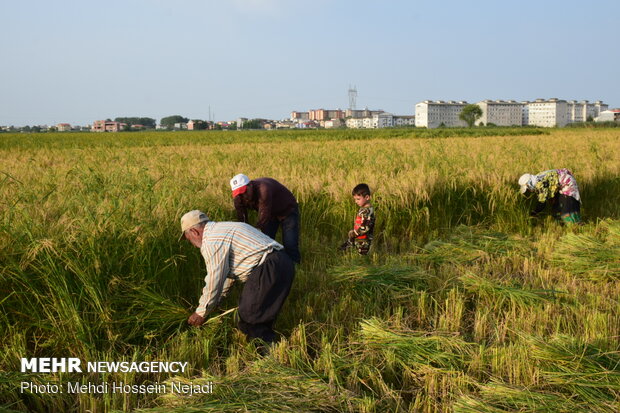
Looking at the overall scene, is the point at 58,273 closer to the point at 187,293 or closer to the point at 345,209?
the point at 187,293

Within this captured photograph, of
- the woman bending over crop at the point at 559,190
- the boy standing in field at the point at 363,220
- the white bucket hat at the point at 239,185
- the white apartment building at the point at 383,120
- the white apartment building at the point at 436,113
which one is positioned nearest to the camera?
the white bucket hat at the point at 239,185

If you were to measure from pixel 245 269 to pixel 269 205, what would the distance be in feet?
5.00

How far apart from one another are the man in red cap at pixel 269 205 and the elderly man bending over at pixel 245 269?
131cm

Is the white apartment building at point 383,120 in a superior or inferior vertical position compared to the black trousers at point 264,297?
superior

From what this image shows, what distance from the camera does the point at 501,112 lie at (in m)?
153

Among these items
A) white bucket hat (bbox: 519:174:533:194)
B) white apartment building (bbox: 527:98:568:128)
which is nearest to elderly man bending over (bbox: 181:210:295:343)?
white bucket hat (bbox: 519:174:533:194)

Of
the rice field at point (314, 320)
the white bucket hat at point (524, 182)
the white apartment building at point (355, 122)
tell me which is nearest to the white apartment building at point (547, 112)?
the white apartment building at point (355, 122)

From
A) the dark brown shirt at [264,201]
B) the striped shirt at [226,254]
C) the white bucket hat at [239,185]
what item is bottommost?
the striped shirt at [226,254]

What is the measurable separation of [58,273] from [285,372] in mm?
1742

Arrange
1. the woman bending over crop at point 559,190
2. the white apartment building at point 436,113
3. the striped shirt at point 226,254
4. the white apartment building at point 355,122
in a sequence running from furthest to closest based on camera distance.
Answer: the white apartment building at point 355,122
the white apartment building at point 436,113
the woman bending over crop at point 559,190
the striped shirt at point 226,254

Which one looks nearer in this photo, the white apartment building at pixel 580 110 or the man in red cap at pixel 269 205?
the man in red cap at pixel 269 205

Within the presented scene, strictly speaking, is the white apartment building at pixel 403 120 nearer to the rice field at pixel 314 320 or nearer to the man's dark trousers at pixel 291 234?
the man's dark trousers at pixel 291 234

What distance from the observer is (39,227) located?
339 cm

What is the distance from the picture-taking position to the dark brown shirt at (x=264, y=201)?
477 centimetres
